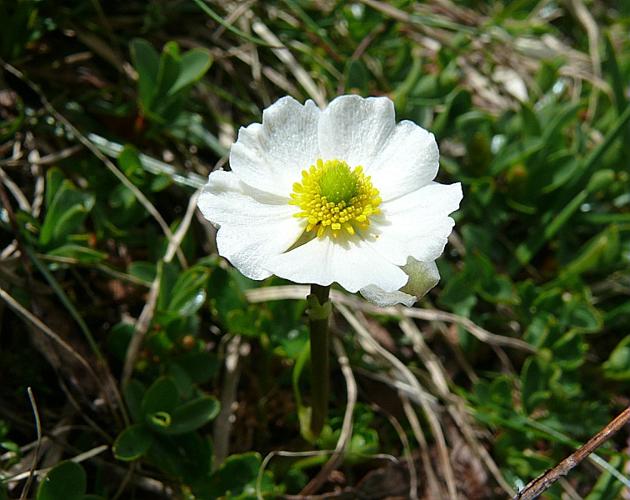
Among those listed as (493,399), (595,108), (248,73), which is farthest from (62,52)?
(595,108)

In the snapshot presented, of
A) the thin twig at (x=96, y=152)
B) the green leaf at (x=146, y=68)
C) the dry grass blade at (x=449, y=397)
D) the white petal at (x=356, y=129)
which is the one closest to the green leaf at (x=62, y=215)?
the thin twig at (x=96, y=152)

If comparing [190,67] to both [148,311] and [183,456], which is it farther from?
[183,456]

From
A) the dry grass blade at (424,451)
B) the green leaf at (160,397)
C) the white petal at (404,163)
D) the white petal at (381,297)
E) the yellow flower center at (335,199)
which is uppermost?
the white petal at (404,163)

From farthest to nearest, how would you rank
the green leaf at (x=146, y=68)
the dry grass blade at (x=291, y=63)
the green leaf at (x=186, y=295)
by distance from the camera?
the dry grass blade at (x=291, y=63) < the green leaf at (x=146, y=68) < the green leaf at (x=186, y=295)

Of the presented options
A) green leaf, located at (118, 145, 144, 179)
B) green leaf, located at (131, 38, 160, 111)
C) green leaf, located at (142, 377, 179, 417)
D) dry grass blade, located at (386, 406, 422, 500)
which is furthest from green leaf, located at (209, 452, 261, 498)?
green leaf, located at (131, 38, 160, 111)

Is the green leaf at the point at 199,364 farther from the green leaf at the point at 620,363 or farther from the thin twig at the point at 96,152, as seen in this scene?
the green leaf at the point at 620,363

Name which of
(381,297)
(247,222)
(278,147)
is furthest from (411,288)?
(278,147)

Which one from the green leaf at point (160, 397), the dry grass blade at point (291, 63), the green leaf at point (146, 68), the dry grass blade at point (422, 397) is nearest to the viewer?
the green leaf at point (160, 397)
